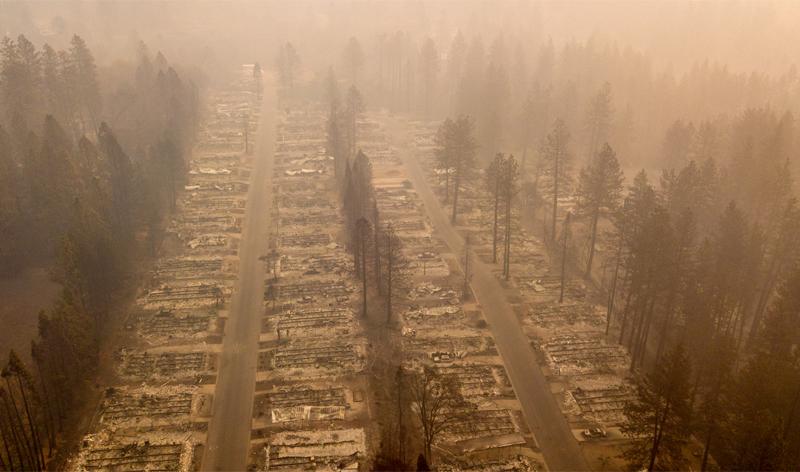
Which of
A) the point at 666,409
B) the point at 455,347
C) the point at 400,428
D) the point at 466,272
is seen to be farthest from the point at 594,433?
the point at 466,272

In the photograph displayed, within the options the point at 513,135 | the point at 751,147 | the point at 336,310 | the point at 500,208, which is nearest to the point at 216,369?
the point at 336,310

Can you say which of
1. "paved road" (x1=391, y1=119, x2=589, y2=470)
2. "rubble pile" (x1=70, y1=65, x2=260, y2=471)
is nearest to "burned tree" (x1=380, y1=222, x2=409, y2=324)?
"paved road" (x1=391, y1=119, x2=589, y2=470)

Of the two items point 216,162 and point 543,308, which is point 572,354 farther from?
point 216,162

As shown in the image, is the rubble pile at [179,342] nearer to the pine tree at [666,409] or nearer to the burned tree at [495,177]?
the burned tree at [495,177]

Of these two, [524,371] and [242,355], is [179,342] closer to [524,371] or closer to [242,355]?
[242,355]

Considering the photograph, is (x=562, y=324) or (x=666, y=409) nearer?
(x=666, y=409)

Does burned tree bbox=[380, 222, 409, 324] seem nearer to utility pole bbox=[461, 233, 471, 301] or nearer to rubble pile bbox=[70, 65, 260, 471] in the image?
utility pole bbox=[461, 233, 471, 301]

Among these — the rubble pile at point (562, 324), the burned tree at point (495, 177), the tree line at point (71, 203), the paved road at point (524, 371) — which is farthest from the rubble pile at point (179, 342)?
the burned tree at point (495, 177)
